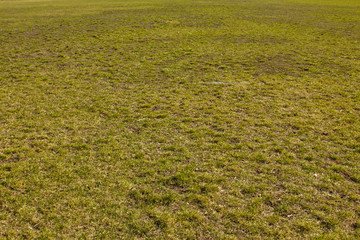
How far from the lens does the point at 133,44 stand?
17766 mm

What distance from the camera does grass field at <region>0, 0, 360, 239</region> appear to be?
495 cm

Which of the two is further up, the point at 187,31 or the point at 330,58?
the point at 187,31

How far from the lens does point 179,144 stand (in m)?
7.18

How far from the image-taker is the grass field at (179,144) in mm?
4945

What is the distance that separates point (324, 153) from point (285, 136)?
102cm

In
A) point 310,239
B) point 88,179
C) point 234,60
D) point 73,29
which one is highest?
point 73,29

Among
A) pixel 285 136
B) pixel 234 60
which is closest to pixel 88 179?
pixel 285 136

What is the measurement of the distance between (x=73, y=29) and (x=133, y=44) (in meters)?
6.99

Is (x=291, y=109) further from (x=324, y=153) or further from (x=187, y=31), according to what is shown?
(x=187, y=31)

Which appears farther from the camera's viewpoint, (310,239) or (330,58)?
(330,58)

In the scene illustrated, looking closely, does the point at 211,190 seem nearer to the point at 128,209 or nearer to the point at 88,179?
the point at 128,209

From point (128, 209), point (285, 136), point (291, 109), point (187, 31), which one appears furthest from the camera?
point (187, 31)

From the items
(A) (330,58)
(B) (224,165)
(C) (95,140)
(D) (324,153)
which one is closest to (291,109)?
(D) (324,153)

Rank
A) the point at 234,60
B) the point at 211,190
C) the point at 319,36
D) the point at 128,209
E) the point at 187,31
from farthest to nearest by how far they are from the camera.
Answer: the point at 187,31 → the point at 319,36 → the point at 234,60 → the point at 211,190 → the point at 128,209
